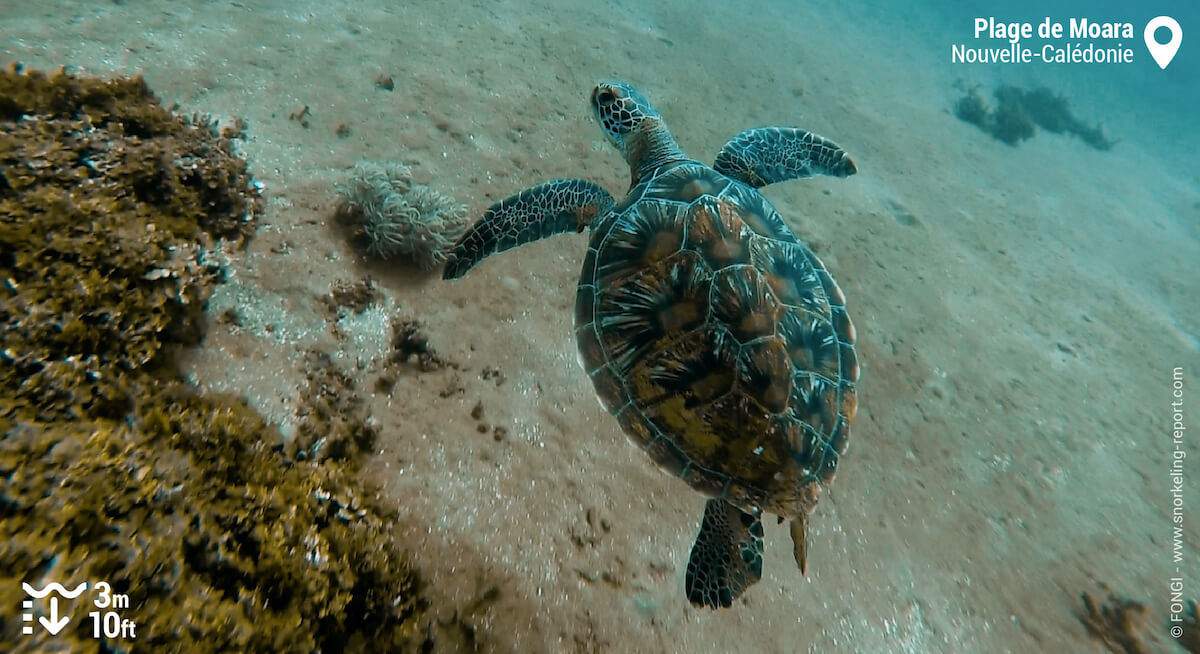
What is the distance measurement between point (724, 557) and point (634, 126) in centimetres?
403

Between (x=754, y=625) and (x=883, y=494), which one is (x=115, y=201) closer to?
(x=754, y=625)

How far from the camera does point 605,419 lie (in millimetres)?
3781

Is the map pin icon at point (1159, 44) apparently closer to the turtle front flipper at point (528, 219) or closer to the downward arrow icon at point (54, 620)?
the turtle front flipper at point (528, 219)

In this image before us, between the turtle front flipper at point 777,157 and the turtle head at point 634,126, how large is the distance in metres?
0.60

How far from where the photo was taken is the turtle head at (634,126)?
4.71 m

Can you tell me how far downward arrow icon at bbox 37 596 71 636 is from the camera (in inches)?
51.1

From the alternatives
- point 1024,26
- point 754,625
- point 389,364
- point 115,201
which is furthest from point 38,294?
point 1024,26

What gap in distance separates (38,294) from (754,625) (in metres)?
4.21

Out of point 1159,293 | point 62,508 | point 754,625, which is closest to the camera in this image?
point 62,508

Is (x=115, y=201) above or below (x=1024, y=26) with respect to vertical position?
below

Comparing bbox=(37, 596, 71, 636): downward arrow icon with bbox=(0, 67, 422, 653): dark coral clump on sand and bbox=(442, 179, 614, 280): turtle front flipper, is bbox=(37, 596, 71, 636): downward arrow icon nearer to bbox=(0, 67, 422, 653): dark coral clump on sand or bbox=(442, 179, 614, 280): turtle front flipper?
bbox=(0, 67, 422, 653): dark coral clump on sand

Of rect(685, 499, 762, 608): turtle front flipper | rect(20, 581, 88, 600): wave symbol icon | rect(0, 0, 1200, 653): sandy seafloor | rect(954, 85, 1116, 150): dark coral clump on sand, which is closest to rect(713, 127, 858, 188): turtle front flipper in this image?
rect(0, 0, 1200, 653): sandy seafloor

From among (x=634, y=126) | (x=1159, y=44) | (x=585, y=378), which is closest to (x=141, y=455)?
(x=585, y=378)

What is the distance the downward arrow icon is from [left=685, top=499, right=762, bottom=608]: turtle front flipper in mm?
2602
